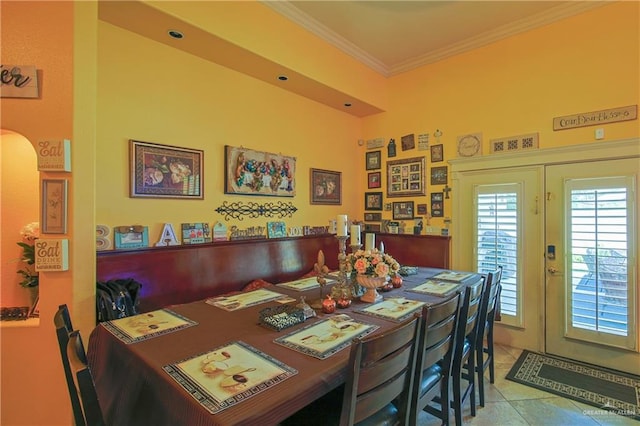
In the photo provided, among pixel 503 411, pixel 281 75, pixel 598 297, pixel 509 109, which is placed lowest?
pixel 503 411

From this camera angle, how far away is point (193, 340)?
1403 mm

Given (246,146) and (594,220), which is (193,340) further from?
(594,220)

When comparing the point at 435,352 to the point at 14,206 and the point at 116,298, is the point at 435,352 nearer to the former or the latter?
the point at 116,298

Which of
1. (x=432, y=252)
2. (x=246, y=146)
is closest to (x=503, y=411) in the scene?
(x=432, y=252)

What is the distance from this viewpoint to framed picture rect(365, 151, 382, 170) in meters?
4.51

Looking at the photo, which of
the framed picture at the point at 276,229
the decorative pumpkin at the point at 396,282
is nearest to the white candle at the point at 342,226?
the decorative pumpkin at the point at 396,282

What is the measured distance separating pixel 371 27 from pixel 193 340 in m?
3.45

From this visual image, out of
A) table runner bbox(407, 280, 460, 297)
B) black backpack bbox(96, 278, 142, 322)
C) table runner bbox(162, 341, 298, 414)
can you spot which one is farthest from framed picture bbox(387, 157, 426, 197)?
table runner bbox(162, 341, 298, 414)

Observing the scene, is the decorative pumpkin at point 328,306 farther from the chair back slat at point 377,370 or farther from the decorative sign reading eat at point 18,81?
the decorative sign reading eat at point 18,81

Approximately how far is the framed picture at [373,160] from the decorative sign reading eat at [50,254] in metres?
3.64

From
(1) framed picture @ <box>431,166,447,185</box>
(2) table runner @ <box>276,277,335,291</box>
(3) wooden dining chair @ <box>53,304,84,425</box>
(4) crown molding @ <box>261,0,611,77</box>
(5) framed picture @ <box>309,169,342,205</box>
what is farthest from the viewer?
(5) framed picture @ <box>309,169,342,205</box>

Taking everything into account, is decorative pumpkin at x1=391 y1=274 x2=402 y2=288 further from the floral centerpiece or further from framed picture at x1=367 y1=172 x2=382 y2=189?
the floral centerpiece

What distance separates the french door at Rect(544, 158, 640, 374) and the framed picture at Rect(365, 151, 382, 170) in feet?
6.56

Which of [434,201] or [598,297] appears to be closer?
[598,297]
